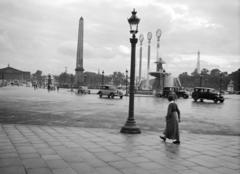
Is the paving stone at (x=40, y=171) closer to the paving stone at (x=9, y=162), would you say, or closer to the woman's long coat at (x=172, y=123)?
the paving stone at (x=9, y=162)

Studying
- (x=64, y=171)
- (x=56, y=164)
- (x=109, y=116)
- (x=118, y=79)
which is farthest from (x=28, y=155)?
(x=118, y=79)

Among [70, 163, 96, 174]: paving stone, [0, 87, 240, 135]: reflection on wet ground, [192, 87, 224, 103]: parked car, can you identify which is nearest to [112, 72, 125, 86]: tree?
[192, 87, 224, 103]: parked car

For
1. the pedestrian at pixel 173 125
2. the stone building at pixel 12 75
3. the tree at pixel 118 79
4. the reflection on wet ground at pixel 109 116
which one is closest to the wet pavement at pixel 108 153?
the pedestrian at pixel 173 125

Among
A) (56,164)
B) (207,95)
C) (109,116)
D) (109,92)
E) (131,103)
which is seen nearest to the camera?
(56,164)

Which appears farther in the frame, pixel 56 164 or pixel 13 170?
pixel 56 164

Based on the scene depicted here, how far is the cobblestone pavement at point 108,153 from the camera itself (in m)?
5.66

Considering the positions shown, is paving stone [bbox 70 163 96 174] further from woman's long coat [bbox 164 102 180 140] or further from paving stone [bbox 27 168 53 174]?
woman's long coat [bbox 164 102 180 140]

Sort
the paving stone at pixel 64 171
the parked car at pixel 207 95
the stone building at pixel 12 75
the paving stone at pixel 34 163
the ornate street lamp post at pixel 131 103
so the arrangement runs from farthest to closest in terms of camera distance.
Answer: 1. the stone building at pixel 12 75
2. the parked car at pixel 207 95
3. the ornate street lamp post at pixel 131 103
4. the paving stone at pixel 34 163
5. the paving stone at pixel 64 171

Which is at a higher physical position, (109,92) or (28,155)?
(109,92)

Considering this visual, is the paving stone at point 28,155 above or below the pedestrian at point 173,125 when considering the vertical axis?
below

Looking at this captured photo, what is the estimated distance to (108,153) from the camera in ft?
22.8

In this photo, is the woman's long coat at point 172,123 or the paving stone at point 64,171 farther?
the woman's long coat at point 172,123

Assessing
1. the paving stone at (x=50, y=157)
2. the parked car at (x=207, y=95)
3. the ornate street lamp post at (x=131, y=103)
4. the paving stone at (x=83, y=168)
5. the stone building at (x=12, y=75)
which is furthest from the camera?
the stone building at (x=12, y=75)

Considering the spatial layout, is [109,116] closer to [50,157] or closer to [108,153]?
[108,153]
